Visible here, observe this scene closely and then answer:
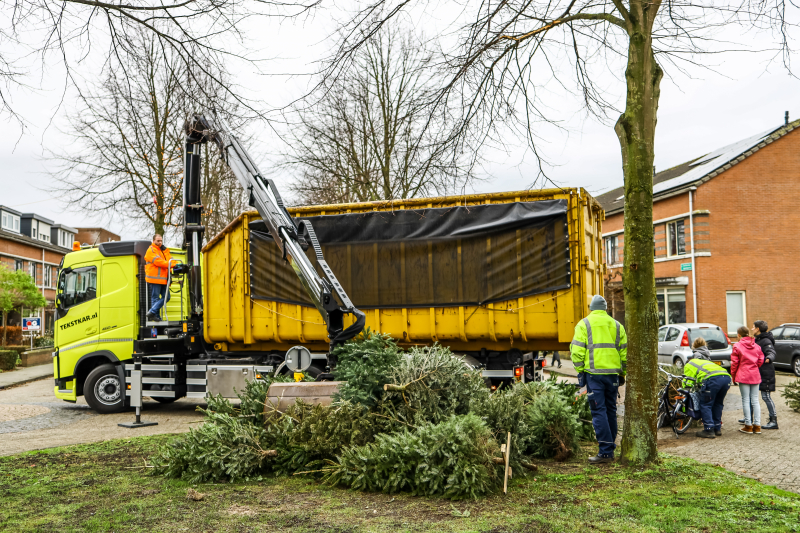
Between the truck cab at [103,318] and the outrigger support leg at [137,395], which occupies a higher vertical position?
the truck cab at [103,318]

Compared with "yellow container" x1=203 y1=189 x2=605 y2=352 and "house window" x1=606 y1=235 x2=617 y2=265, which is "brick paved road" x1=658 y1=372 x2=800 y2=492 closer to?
"yellow container" x1=203 y1=189 x2=605 y2=352

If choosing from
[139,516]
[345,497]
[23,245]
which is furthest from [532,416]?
[23,245]

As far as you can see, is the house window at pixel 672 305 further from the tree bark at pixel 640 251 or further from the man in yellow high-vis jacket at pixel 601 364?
the tree bark at pixel 640 251

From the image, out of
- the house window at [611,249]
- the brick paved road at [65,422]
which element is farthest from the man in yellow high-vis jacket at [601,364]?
the house window at [611,249]

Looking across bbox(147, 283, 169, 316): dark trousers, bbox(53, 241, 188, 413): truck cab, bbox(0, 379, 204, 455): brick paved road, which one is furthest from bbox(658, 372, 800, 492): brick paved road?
bbox(53, 241, 188, 413): truck cab

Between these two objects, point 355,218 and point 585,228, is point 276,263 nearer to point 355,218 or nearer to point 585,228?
point 355,218

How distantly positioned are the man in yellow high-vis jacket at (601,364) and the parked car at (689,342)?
1038cm

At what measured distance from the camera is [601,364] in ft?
23.5

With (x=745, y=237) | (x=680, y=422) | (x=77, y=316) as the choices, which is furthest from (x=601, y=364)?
(x=745, y=237)

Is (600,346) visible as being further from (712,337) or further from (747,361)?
(712,337)

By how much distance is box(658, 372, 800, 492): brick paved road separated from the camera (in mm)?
6566

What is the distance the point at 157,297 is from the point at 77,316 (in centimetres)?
183

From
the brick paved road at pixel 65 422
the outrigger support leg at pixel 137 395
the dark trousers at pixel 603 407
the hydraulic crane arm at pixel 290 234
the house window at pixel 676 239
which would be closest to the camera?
the dark trousers at pixel 603 407

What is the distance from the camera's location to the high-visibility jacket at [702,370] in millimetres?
9127
